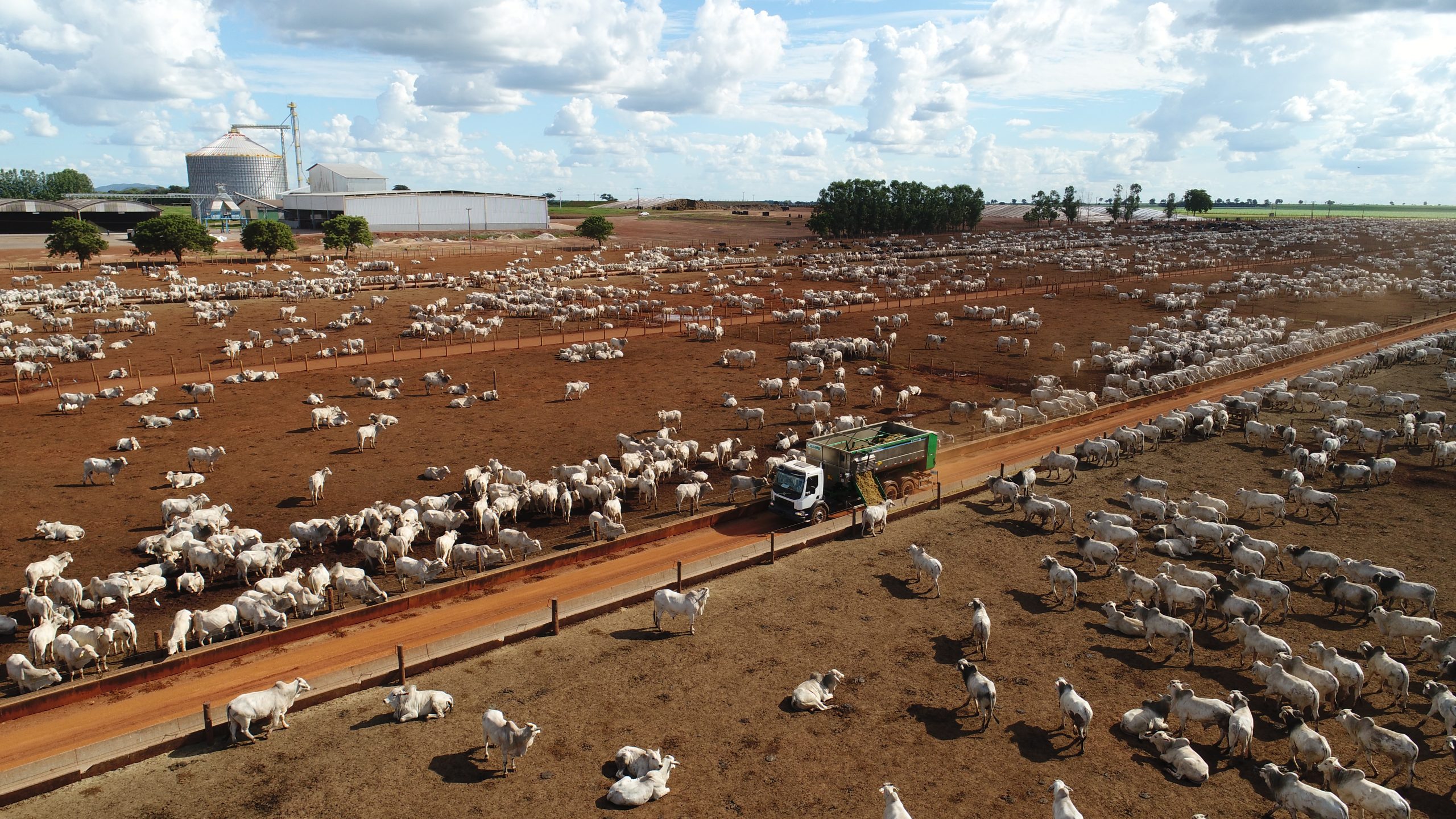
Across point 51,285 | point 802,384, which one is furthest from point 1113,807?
point 51,285

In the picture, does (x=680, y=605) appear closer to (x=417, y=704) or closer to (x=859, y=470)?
(x=417, y=704)

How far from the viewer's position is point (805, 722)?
1769cm

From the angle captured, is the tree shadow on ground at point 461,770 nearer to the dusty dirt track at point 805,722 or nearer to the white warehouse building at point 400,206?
the dusty dirt track at point 805,722

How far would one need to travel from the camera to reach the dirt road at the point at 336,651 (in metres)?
17.5

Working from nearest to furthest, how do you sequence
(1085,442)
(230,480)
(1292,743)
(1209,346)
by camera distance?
1. (1292,743)
2. (230,480)
3. (1085,442)
4. (1209,346)

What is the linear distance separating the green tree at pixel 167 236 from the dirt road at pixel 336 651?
103090 mm

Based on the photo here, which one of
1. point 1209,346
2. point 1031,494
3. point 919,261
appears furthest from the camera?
point 919,261

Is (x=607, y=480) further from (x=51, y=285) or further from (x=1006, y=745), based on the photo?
(x=51, y=285)

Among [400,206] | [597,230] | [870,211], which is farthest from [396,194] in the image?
[870,211]

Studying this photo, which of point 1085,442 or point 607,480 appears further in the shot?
point 1085,442

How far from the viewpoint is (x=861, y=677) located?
19453mm

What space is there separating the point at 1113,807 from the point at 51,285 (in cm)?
10357

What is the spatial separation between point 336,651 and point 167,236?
10433 centimetres

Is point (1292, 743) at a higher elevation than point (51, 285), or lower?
lower
